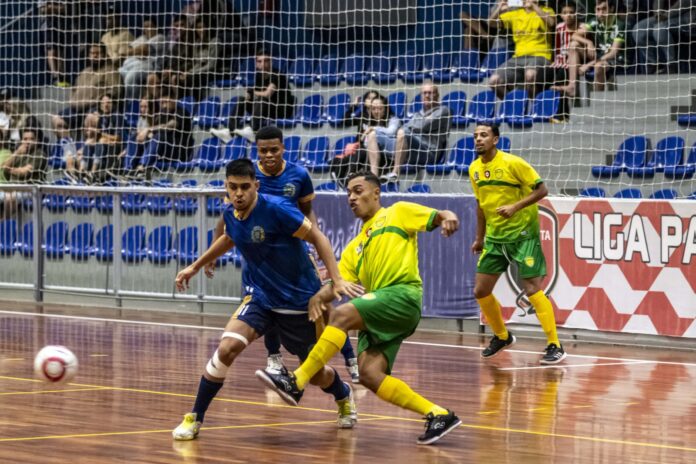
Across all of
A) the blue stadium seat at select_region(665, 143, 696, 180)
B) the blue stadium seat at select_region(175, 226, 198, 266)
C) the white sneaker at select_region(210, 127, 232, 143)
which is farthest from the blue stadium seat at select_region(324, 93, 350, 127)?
the blue stadium seat at select_region(665, 143, 696, 180)

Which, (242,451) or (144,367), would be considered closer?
(242,451)

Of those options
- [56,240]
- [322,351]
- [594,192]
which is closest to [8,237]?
[56,240]

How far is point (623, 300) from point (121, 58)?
452 inches

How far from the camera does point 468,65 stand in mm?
19125

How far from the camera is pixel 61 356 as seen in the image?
29.6 ft

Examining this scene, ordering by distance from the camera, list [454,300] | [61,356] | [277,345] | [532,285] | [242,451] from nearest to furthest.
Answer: [242,451] → [61,356] → [277,345] → [532,285] → [454,300]

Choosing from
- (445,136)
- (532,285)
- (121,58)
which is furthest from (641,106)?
(121,58)

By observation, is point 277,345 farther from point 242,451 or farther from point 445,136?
point 445,136

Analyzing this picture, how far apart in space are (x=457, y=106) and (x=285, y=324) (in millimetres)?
10228

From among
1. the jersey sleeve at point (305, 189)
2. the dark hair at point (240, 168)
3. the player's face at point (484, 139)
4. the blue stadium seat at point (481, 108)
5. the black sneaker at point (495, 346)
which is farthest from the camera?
the blue stadium seat at point (481, 108)

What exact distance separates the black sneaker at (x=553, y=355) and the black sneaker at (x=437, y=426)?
471 cm

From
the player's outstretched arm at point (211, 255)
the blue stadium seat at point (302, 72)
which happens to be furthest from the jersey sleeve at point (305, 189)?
the blue stadium seat at point (302, 72)

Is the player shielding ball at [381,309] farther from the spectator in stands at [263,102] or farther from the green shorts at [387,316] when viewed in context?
the spectator in stands at [263,102]

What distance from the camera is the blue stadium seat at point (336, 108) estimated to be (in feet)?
65.7
